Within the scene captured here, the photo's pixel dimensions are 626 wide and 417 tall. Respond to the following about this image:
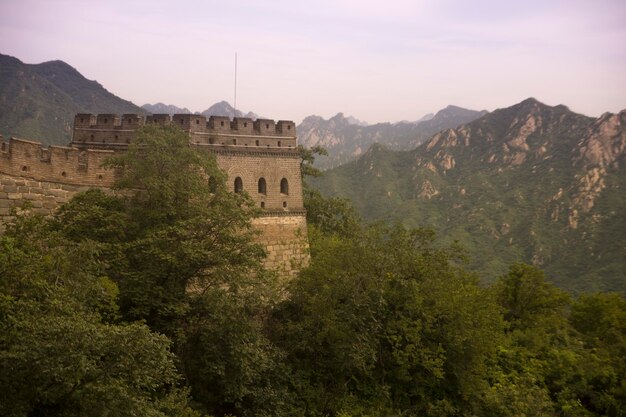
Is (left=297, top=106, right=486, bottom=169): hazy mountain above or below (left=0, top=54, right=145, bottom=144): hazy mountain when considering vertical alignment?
above

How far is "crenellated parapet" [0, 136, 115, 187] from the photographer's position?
16625 millimetres

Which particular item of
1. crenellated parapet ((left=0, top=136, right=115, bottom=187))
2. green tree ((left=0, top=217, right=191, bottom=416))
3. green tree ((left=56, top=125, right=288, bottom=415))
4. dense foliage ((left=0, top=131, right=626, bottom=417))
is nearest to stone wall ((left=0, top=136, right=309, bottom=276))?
crenellated parapet ((left=0, top=136, right=115, bottom=187))

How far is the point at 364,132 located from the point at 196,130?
115 meters

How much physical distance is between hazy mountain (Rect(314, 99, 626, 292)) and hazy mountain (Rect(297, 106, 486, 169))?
124 ft

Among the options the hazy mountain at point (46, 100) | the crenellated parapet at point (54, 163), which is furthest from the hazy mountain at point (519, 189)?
the crenellated parapet at point (54, 163)

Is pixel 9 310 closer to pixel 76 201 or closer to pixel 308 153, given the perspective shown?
pixel 76 201

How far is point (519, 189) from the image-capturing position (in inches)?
2571

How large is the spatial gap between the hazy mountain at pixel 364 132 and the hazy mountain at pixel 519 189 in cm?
3777

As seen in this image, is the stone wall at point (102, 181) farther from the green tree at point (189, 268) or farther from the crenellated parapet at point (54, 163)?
the green tree at point (189, 268)

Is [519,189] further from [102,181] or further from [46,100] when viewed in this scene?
[102,181]

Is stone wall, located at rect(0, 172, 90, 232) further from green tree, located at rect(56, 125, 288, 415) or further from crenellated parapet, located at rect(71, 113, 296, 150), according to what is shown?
crenellated parapet, located at rect(71, 113, 296, 150)

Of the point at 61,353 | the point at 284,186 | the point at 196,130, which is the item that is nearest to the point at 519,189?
the point at 284,186

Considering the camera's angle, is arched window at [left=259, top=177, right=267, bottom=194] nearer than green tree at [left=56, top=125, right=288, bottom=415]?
No

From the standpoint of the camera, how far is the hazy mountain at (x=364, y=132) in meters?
122
